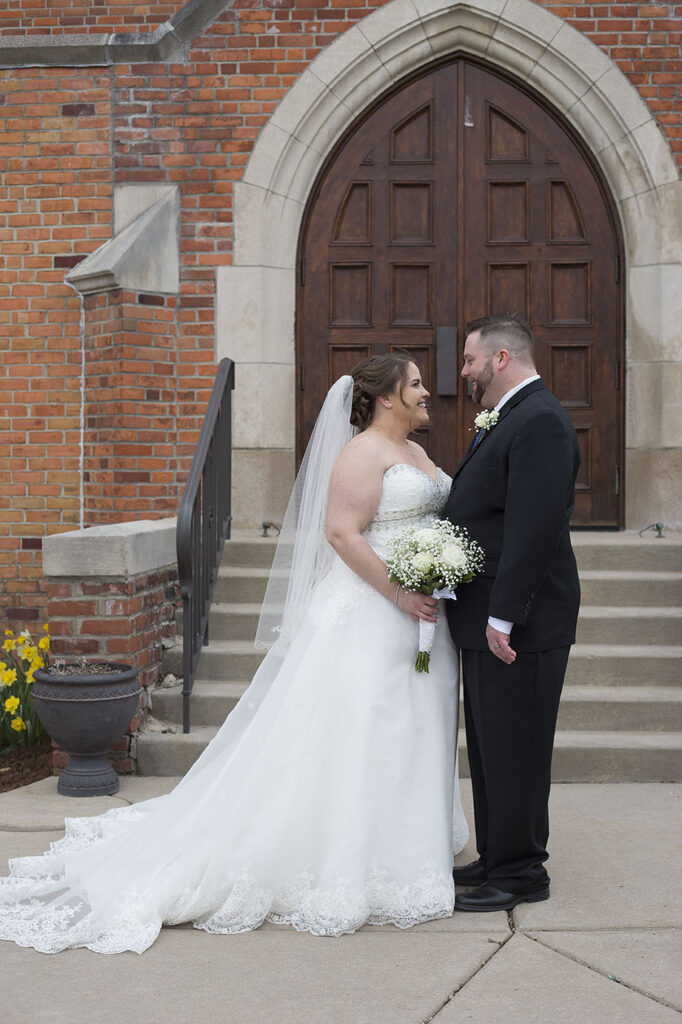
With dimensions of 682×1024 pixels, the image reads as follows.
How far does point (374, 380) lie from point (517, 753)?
1.38m

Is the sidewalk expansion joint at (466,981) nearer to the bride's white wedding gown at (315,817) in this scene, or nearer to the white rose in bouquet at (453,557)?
the bride's white wedding gown at (315,817)

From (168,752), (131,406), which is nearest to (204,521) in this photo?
(168,752)

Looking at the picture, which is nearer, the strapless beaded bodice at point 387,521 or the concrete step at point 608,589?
the strapless beaded bodice at point 387,521

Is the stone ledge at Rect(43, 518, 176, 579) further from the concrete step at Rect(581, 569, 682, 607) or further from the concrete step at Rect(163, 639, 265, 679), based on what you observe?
the concrete step at Rect(581, 569, 682, 607)

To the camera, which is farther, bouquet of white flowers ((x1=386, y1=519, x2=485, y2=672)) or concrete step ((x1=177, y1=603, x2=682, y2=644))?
concrete step ((x1=177, y1=603, x2=682, y2=644))

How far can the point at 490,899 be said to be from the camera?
3.55m

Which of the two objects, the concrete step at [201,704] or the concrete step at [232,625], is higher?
the concrete step at [232,625]

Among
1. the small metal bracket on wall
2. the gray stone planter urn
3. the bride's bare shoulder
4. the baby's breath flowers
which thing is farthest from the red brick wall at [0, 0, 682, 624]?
the bride's bare shoulder

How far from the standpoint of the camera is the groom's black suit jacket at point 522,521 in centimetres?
340

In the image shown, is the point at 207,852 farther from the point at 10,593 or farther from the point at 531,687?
the point at 10,593

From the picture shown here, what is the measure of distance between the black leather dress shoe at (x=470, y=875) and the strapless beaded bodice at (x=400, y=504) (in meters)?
1.12

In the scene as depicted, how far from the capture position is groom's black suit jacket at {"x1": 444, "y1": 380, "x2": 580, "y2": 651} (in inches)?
134

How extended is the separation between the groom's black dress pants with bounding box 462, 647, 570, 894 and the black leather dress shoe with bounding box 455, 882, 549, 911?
0.09 feet

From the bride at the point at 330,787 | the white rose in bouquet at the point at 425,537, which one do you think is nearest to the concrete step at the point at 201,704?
the bride at the point at 330,787
